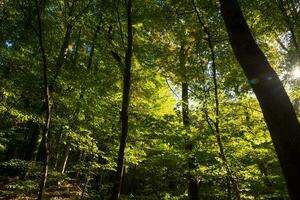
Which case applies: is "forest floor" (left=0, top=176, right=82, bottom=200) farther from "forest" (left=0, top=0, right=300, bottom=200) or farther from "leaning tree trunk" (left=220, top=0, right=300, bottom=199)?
"leaning tree trunk" (left=220, top=0, right=300, bottom=199)

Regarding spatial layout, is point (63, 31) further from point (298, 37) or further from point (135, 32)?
point (298, 37)

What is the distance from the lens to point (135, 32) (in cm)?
1503

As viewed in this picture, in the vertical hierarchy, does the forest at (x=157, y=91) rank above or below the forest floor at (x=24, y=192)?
above

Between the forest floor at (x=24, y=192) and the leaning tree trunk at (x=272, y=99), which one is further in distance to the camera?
the forest floor at (x=24, y=192)

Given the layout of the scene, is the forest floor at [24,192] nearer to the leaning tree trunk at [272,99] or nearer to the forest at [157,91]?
the forest at [157,91]

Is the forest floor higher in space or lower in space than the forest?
lower

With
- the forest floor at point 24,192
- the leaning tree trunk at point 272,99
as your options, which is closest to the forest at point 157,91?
the forest floor at point 24,192

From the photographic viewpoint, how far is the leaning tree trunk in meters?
2.60

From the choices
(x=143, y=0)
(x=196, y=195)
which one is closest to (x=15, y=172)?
(x=196, y=195)

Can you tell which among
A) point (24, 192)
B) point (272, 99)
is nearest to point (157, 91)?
point (24, 192)

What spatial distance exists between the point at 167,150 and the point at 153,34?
7.91 m

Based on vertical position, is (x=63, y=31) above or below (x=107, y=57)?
above

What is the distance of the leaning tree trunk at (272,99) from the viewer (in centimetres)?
260

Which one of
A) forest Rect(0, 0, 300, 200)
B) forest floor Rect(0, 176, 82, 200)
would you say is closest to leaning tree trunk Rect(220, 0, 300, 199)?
forest Rect(0, 0, 300, 200)
